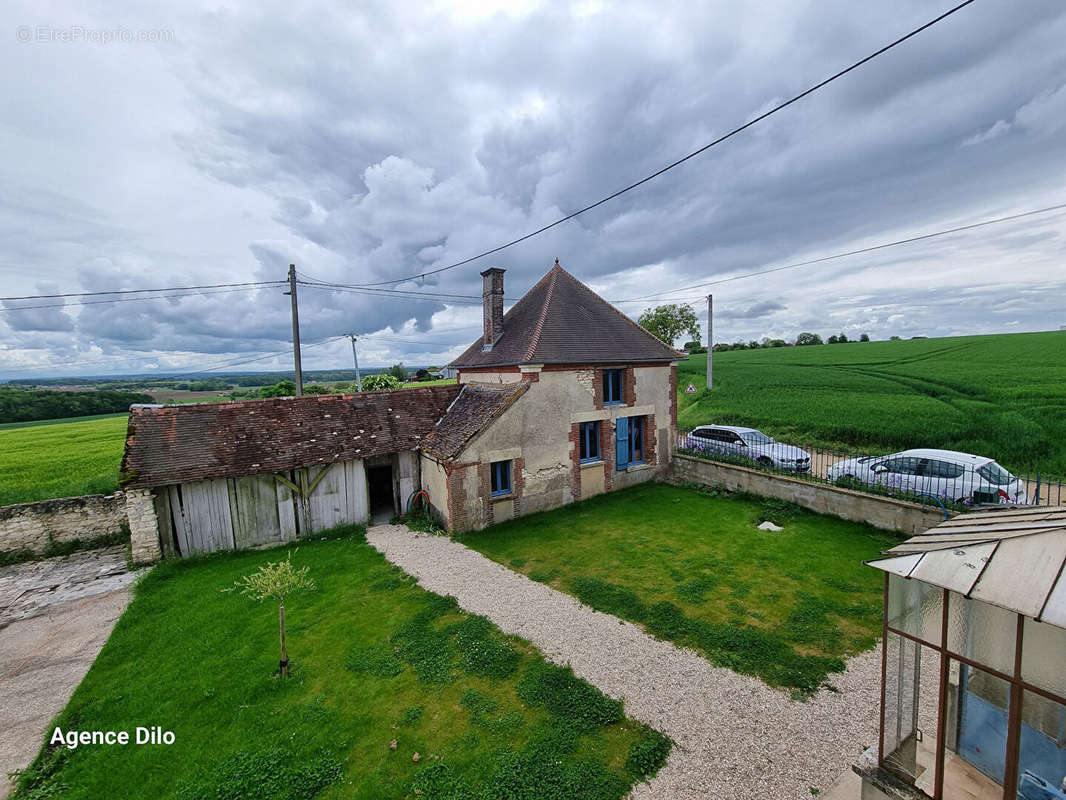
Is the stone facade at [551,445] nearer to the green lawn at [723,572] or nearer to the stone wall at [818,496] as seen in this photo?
the green lawn at [723,572]

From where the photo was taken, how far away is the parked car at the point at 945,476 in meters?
11.1

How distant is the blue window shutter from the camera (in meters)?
16.5

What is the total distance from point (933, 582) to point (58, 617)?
15.8 m

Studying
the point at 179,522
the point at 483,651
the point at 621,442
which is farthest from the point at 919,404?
the point at 179,522

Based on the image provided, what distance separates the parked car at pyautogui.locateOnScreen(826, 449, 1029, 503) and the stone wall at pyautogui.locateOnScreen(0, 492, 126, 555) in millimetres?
22721

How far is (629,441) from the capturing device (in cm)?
1698

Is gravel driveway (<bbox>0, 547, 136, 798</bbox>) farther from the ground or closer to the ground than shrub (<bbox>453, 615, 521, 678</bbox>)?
closer to the ground

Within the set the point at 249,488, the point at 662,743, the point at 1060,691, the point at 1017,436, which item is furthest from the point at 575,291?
the point at 1017,436

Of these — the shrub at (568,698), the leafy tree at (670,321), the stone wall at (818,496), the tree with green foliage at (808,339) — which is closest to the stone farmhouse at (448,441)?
the stone wall at (818,496)

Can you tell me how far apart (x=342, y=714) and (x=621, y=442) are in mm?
12434

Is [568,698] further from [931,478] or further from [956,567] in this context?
[931,478]

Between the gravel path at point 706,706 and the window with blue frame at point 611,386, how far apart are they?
8379 millimetres

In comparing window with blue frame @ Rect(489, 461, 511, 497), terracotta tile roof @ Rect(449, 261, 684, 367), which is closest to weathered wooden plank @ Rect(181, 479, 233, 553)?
window with blue frame @ Rect(489, 461, 511, 497)

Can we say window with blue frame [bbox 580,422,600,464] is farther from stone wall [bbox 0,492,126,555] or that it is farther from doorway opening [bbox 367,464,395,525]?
stone wall [bbox 0,492,126,555]
